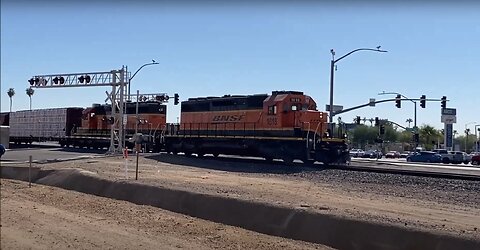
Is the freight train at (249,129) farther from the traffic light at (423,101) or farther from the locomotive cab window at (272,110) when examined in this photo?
the traffic light at (423,101)

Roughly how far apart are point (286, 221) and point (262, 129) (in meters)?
22.1

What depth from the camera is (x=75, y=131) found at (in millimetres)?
59250

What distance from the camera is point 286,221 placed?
13.3m

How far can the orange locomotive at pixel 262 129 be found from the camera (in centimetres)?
3244

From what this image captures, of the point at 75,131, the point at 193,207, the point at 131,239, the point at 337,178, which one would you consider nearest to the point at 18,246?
the point at 131,239

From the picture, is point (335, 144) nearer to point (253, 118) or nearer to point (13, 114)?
point (253, 118)

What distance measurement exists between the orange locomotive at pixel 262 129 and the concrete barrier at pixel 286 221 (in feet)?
48.5

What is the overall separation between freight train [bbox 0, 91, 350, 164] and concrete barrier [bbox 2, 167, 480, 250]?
48.7 ft

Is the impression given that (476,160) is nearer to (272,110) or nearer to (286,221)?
(272,110)

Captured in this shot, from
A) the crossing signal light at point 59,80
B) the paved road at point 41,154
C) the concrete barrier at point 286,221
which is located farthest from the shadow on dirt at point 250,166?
the crossing signal light at point 59,80

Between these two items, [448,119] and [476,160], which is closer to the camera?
[476,160]

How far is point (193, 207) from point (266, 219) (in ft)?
9.94

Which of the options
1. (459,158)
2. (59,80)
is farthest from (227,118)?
(459,158)

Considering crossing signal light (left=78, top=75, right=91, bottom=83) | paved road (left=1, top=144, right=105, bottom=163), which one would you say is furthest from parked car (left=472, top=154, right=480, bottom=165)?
crossing signal light (left=78, top=75, right=91, bottom=83)
